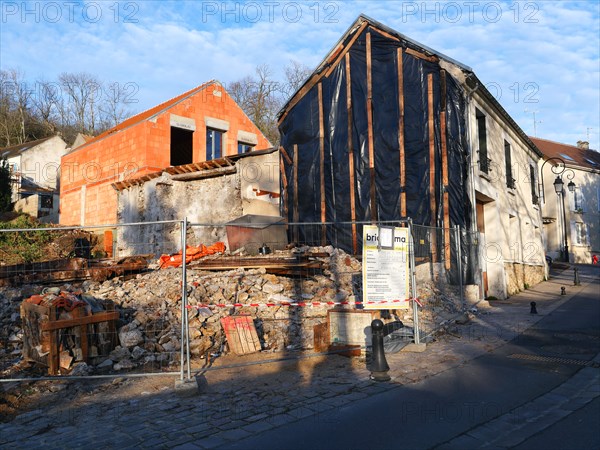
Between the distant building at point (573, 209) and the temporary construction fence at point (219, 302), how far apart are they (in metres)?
26.1

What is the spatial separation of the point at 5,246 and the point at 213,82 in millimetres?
13111

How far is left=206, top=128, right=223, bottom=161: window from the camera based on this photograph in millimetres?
25781

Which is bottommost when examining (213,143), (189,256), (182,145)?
(189,256)

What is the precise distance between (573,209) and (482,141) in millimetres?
24299

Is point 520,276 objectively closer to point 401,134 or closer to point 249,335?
point 401,134

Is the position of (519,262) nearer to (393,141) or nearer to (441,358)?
(393,141)

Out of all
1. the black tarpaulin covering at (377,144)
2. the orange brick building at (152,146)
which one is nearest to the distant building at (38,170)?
the orange brick building at (152,146)

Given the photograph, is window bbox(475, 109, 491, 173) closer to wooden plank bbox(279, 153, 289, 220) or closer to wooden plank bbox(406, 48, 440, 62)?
wooden plank bbox(406, 48, 440, 62)

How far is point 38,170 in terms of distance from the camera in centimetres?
4581

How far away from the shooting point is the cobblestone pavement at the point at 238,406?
4551 mm

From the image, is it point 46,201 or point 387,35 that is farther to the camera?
point 46,201

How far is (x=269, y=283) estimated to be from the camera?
11.0 m

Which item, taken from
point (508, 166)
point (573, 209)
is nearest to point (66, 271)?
point (508, 166)

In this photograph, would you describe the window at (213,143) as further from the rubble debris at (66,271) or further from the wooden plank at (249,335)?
the wooden plank at (249,335)
